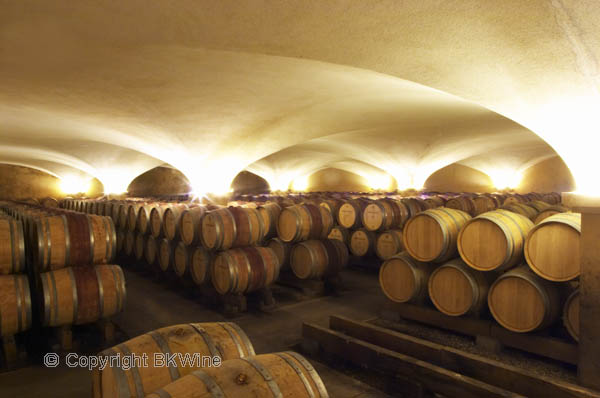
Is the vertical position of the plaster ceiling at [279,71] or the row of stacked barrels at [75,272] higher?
the plaster ceiling at [279,71]

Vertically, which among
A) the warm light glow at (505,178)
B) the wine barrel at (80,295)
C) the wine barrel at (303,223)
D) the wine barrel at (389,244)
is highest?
the warm light glow at (505,178)

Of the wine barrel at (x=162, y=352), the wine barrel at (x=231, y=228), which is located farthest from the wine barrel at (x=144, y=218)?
the wine barrel at (x=162, y=352)

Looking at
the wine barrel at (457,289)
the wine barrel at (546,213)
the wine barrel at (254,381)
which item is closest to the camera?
the wine barrel at (254,381)

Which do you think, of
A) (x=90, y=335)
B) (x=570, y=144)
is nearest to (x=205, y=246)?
(x=90, y=335)

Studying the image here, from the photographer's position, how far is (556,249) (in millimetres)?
3311

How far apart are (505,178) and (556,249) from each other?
17865 millimetres

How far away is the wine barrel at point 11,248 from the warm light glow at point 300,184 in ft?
74.0

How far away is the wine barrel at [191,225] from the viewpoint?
5.55 m

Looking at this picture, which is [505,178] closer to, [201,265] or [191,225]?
[191,225]

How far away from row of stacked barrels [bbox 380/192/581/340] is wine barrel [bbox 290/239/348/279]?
56.1 inches

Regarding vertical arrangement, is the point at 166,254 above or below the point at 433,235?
below

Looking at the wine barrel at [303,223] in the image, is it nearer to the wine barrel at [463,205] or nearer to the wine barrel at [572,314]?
the wine barrel at [463,205]

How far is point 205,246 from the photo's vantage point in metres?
5.30

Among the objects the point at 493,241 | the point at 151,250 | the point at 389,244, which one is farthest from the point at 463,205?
the point at 151,250
